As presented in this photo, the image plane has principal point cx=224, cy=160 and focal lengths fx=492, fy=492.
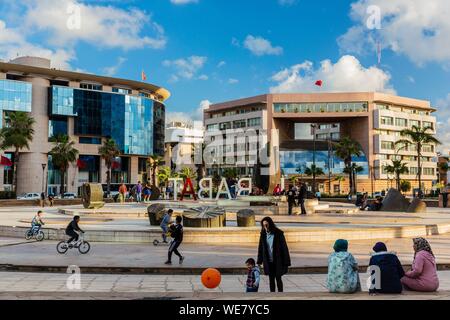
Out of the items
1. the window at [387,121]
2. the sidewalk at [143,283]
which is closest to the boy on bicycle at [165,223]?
the sidewalk at [143,283]

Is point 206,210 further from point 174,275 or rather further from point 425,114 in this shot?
point 425,114

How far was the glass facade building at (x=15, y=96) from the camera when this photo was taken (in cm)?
8356

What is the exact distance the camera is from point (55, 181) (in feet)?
307

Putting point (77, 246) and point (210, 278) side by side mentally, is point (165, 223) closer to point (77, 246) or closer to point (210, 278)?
point (77, 246)

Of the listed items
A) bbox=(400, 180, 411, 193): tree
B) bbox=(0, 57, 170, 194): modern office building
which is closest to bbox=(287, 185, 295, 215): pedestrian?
bbox=(0, 57, 170, 194): modern office building

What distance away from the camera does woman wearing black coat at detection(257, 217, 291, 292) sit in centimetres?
857

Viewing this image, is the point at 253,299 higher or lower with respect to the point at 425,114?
lower

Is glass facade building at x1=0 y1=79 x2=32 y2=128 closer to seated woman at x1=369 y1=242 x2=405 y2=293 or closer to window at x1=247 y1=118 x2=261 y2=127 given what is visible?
window at x1=247 y1=118 x2=261 y2=127

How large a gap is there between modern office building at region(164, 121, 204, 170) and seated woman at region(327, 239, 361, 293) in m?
158

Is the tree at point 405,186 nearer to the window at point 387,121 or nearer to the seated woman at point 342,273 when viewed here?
the window at point 387,121

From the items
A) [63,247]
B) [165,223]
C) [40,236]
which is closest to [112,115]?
[40,236]

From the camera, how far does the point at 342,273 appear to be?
7613 mm
